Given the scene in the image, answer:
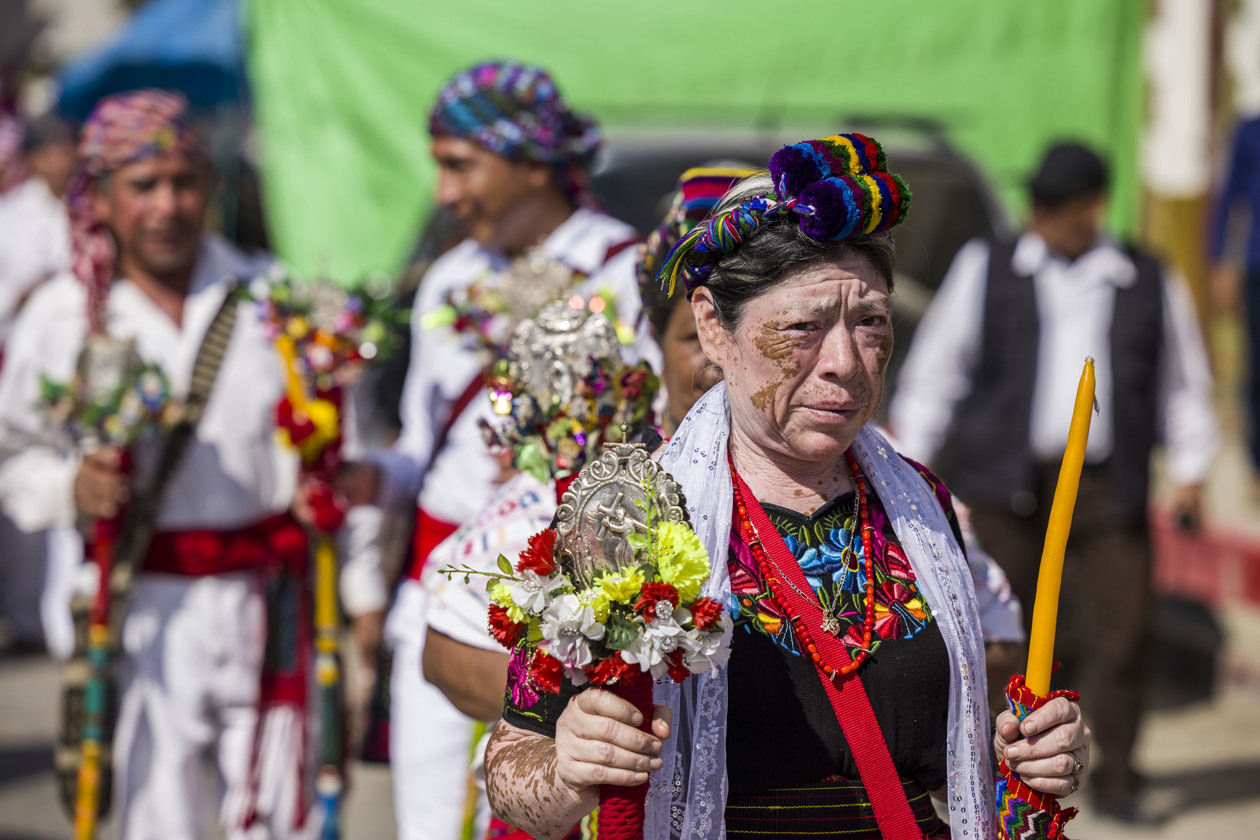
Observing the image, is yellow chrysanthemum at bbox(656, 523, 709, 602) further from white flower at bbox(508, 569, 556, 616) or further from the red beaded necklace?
the red beaded necklace

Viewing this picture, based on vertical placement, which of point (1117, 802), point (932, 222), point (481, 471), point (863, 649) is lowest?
point (1117, 802)

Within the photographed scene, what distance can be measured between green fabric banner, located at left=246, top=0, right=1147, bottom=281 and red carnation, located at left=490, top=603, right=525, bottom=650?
616 centimetres

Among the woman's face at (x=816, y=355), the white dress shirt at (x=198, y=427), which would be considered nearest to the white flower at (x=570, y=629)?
the woman's face at (x=816, y=355)

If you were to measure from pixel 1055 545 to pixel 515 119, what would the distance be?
258 centimetres

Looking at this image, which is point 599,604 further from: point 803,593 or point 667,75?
point 667,75

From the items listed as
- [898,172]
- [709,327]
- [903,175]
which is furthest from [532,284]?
[903,175]

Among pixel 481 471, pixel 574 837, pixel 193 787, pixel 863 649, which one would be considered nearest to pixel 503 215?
pixel 481 471

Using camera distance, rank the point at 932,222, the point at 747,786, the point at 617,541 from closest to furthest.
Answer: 1. the point at 617,541
2. the point at 747,786
3. the point at 932,222

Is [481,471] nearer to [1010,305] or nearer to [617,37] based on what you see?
[1010,305]

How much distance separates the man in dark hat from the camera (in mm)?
5574

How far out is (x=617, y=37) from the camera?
8.22 metres

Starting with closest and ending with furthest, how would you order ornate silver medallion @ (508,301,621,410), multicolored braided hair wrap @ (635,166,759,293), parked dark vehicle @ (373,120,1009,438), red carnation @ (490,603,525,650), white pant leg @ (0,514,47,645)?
red carnation @ (490,603,525,650) < ornate silver medallion @ (508,301,621,410) < multicolored braided hair wrap @ (635,166,759,293) < parked dark vehicle @ (373,120,1009,438) < white pant leg @ (0,514,47,645)

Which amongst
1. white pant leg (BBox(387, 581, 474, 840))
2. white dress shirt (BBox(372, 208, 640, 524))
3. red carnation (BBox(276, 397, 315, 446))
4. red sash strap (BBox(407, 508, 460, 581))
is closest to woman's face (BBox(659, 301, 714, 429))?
white dress shirt (BBox(372, 208, 640, 524))

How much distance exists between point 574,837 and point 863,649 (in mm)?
762
